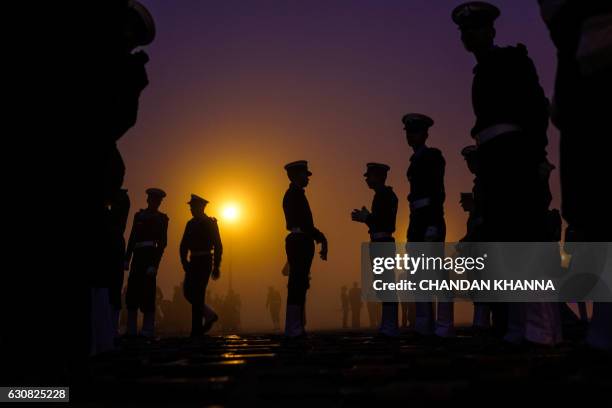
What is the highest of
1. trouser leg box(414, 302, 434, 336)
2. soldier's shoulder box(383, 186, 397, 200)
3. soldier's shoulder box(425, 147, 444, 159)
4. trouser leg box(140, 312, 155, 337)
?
soldier's shoulder box(425, 147, 444, 159)

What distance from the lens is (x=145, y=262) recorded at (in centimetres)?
1096

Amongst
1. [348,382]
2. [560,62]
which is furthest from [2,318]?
Answer: [560,62]

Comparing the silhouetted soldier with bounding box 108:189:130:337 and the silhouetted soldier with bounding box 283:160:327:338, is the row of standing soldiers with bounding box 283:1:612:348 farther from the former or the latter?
the silhouetted soldier with bounding box 108:189:130:337

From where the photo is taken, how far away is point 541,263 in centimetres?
446

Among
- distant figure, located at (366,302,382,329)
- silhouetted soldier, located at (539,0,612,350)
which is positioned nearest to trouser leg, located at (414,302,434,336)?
silhouetted soldier, located at (539,0,612,350)

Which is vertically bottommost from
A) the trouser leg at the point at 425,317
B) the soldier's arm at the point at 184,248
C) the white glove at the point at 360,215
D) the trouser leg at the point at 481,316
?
the trouser leg at the point at 481,316

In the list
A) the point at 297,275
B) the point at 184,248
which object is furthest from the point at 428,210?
the point at 184,248

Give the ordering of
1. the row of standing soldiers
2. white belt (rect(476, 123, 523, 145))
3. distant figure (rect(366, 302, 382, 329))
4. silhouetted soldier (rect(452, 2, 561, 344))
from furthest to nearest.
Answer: distant figure (rect(366, 302, 382, 329)), white belt (rect(476, 123, 523, 145)), silhouetted soldier (rect(452, 2, 561, 344)), the row of standing soldiers

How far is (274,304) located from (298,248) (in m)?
29.3

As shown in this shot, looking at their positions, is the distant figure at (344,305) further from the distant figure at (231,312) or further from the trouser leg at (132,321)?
the trouser leg at (132,321)

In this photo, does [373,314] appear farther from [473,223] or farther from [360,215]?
[360,215]

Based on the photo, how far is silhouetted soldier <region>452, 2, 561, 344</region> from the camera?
14.9ft

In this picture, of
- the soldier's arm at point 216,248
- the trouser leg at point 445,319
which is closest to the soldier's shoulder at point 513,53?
the trouser leg at point 445,319

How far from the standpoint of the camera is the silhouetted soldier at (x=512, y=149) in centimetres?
454
